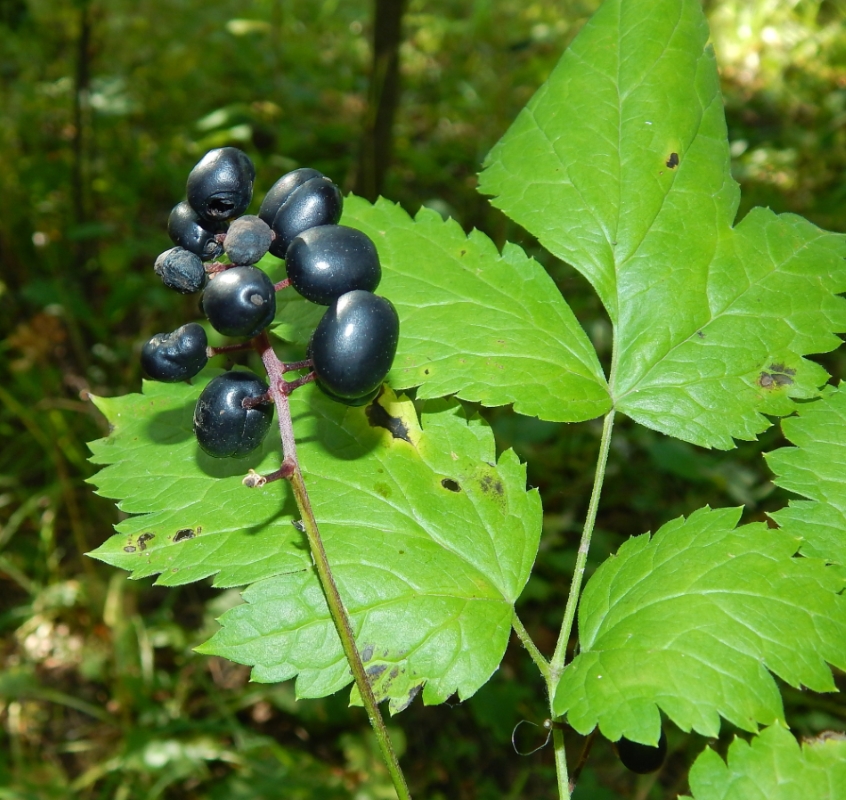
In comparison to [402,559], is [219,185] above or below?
above

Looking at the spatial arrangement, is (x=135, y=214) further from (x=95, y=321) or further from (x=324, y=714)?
(x=324, y=714)

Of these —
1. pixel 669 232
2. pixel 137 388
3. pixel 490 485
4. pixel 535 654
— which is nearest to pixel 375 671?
pixel 535 654

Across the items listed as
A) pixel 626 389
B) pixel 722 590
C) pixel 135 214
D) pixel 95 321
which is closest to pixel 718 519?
pixel 722 590

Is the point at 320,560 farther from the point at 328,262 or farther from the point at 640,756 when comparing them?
the point at 640,756

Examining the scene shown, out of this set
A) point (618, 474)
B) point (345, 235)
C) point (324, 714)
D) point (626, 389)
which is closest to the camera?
point (345, 235)

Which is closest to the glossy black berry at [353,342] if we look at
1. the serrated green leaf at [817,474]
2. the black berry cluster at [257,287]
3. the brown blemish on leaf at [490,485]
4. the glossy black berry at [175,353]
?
the black berry cluster at [257,287]
